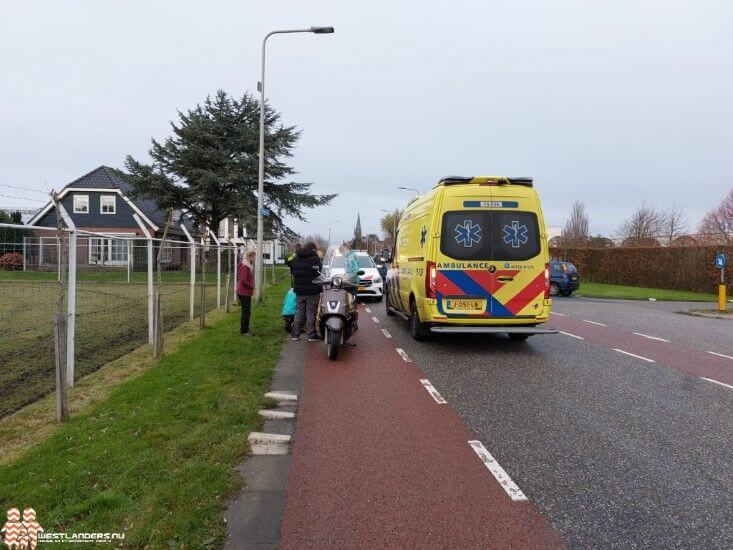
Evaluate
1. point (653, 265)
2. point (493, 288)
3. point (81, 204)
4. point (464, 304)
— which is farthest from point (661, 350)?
point (81, 204)

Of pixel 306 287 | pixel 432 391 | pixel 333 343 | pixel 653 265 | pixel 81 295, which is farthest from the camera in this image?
pixel 653 265

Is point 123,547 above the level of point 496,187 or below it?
below

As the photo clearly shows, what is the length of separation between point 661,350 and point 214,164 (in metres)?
29.1

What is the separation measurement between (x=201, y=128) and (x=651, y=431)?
1267 inches

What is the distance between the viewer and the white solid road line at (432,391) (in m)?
6.00

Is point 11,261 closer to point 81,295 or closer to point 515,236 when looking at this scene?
point 81,295

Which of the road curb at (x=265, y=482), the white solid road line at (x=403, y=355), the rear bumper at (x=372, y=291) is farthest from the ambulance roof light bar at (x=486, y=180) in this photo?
the rear bumper at (x=372, y=291)

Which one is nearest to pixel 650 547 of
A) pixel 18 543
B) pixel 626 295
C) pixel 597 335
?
pixel 18 543

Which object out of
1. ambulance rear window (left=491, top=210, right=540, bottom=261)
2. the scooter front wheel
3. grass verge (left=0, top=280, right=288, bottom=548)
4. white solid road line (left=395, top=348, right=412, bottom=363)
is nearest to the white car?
white solid road line (left=395, top=348, right=412, bottom=363)

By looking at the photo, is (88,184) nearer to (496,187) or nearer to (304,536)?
(496,187)

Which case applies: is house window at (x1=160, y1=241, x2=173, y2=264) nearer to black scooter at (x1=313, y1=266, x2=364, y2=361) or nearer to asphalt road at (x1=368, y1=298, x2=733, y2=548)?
black scooter at (x1=313, y1=266, x2=364, y2=361)

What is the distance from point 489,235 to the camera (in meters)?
8.83

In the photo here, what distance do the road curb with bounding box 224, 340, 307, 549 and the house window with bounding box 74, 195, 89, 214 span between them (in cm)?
3783

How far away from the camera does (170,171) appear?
33062 mm
